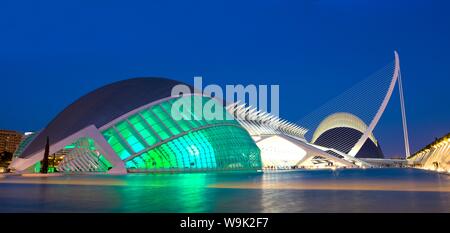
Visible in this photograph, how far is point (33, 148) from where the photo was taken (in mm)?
35875

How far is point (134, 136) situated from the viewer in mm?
33719

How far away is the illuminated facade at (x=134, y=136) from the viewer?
3319 cm

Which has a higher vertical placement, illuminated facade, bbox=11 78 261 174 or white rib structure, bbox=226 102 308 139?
white rib structure, bbox=226 102 308 139

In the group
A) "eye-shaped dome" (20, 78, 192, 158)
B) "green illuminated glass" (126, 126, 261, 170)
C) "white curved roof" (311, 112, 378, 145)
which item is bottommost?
"green illuminated glass" (126, 126, 261, 170)

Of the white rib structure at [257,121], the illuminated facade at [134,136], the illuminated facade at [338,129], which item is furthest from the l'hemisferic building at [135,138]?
the illuminated facade at [338,129]

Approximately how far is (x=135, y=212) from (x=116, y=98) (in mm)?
31484

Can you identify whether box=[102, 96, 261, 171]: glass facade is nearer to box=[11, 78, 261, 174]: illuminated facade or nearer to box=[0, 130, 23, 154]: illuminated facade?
box=[11, 78, 261, 174]: illuminated facade

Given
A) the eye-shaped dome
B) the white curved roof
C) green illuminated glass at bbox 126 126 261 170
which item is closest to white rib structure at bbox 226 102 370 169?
green illuminated glass at bbox 126 126 261 170

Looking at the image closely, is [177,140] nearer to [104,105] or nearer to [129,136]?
[129,136]

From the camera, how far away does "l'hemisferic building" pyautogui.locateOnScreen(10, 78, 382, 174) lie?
33219 mm

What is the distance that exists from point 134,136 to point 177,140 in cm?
423
